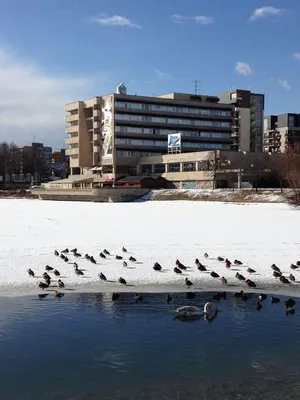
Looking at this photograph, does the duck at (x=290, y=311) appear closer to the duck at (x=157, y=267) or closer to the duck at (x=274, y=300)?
the duck at (x=274, y=300)

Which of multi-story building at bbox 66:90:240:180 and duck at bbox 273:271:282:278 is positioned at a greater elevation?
multi-story building at bbox 66:90:240:180

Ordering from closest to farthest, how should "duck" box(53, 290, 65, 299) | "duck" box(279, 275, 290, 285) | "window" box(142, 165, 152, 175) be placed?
"duck" box(53, 290, 65, 299) → "duck" box(279, 275, 290, 285) → "window" box(142, 165, 152, 175)

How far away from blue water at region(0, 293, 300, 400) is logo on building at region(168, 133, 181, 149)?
10745 cm

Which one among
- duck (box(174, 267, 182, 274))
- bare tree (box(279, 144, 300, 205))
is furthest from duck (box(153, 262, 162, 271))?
bare tree (box(279, 144, 300, 205))

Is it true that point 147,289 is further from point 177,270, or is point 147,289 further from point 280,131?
point 280,131

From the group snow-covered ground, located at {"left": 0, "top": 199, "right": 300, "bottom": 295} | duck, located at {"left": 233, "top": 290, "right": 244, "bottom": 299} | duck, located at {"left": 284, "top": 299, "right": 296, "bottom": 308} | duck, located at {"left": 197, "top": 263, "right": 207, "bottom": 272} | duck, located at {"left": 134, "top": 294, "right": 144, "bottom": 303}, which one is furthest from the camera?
duck, located at {"left": 197, "top": 263, "right": 207, "bottom": 272}

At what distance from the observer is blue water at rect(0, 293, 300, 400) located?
934cm

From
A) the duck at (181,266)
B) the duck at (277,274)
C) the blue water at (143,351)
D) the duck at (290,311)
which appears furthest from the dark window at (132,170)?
the duck at (290,311)

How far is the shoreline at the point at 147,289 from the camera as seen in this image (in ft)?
54.7

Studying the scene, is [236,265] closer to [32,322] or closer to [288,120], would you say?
[32,322]

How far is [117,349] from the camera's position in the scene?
11.5 m

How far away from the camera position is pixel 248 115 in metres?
152

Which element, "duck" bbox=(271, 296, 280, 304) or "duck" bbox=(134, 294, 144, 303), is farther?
"duck" bbox=(134, 294, 144, 303)

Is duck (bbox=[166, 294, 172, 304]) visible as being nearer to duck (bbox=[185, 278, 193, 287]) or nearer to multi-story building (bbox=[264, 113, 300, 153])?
duck (bbox=[185, 278, 193, 287])
